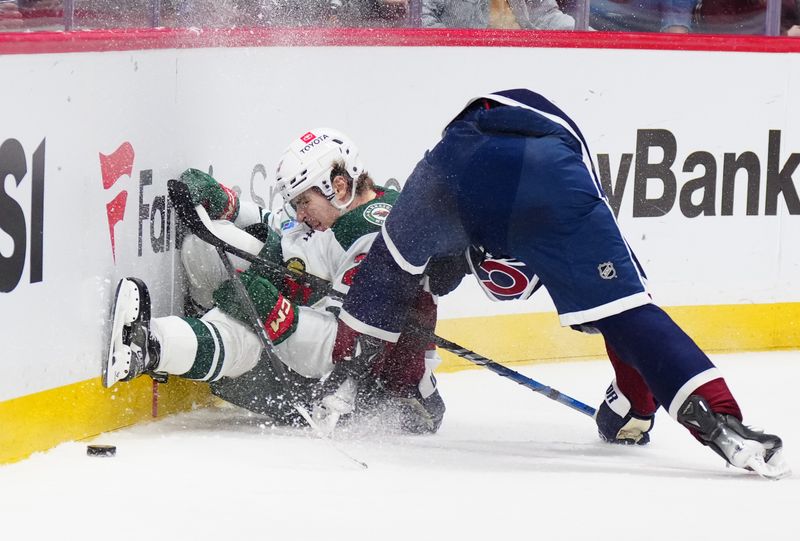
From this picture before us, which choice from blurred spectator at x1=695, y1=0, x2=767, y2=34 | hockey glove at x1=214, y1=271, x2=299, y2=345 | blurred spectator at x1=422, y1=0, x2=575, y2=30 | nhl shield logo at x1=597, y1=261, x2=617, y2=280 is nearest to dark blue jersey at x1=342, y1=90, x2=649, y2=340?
nhl shield logo at x1=597, y1=261, x2=617, y2=280

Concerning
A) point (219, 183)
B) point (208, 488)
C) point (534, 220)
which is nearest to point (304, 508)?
point (208, 488)

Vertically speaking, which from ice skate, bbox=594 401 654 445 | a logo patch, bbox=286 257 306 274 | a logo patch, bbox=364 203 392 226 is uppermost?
a logo patch, bbox=364 203 392 226

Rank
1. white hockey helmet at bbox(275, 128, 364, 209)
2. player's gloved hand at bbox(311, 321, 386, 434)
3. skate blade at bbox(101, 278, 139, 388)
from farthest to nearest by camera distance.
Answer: white hockey helmet at bbox(275, 128, 364, 209) < player's gloved hand at bbox(311, 321, 386, 434) < skate blade at bbox(101, 278, 139, 388)

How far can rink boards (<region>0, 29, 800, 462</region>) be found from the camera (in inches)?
119

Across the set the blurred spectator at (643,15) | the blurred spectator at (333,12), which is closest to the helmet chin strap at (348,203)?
the blurred spectator at (333,12)

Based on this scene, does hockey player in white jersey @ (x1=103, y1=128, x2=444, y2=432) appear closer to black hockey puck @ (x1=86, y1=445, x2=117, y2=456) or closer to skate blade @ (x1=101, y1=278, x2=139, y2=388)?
skate blade @ (x1=101, y1=278, x2=139, y2=388)

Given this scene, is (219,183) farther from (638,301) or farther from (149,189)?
(638,301)

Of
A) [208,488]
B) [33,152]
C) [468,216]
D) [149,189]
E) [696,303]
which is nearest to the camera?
[208,488]

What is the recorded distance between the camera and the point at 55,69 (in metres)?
3.06

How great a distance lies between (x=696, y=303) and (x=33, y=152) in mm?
2807

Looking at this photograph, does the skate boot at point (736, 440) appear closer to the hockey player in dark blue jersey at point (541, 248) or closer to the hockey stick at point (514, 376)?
the hockey player in dark blue jersey at point (541, 248)

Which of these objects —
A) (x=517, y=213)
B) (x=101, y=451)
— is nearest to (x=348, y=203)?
(x=517, y=213)

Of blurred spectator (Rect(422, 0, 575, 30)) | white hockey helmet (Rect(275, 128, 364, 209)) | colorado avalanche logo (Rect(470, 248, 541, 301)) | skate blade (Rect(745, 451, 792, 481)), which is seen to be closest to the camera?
skate blade (Rect(745, 451, 792, 481))

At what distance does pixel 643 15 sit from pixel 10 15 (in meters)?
2.65
